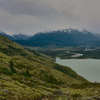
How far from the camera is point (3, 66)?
170 meters

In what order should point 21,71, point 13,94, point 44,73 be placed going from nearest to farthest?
point 13,94 < point 21,71 < point 44,73

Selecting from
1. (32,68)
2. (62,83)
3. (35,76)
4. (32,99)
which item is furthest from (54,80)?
(32,99)

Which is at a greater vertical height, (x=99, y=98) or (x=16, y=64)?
(x=16, y=64)

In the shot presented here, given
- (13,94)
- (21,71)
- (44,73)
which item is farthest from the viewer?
(44,73)

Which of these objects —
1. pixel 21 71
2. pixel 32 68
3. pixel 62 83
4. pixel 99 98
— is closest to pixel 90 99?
pixel 99 98

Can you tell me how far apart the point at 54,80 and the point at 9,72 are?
46482mm

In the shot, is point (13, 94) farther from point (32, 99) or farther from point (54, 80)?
point (54, 80)

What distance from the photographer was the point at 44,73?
188 metres

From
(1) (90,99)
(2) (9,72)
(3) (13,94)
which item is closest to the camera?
(1) (90,99)

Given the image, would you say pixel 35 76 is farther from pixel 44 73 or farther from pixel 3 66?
pixel 3 66

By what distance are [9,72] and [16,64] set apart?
97.9ft

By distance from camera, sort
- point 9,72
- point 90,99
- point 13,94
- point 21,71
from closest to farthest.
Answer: point 90,99
point 13,94
point 9,72
point 21,71

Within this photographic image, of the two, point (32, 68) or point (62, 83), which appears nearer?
point (62, 83)

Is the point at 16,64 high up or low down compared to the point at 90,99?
up
